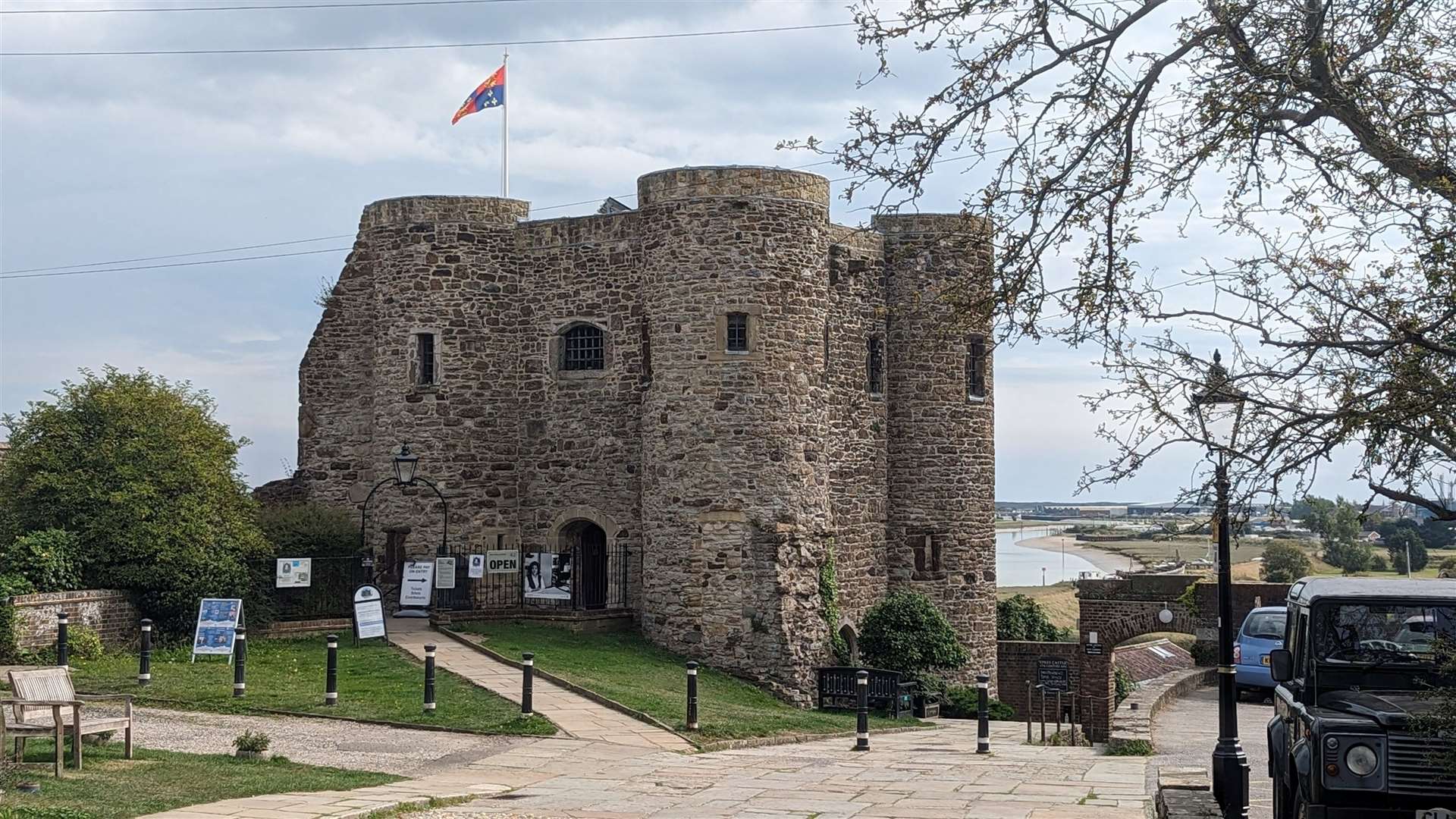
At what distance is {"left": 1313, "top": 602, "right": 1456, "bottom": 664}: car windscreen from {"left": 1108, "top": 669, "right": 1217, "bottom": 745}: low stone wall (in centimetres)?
767

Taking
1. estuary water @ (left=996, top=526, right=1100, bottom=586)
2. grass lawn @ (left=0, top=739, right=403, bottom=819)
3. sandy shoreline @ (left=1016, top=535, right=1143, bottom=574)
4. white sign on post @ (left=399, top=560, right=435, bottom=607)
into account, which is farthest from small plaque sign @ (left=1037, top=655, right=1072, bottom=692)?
estuary water @ (left=996, top=526, right=1100, bottom=586)

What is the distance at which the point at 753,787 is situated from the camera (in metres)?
13.3

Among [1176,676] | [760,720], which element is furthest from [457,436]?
[1176,676]

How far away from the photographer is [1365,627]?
1079 centimetres

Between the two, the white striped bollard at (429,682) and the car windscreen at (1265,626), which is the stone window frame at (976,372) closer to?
the car windscreen at (1265,626)

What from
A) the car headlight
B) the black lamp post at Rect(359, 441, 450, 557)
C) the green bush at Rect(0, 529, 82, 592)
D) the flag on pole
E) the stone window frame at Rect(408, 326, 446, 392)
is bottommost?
the car headlight

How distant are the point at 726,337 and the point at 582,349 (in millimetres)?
3778

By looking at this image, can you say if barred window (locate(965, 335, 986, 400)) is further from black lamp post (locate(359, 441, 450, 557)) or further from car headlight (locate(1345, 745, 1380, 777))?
car headlight (locate(1345, 745, 1380, 777))

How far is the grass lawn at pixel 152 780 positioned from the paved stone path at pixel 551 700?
3.99 m

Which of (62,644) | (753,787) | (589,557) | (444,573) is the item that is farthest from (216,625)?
(753,787)

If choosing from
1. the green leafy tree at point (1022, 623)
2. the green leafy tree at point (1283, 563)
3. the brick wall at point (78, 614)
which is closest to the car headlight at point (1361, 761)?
the brick wall at point (78, 614)

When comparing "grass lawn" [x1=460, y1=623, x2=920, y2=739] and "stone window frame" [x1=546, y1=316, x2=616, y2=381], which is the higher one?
"stone window frame" [x1=546, y1=316, x2=616, y2=381]

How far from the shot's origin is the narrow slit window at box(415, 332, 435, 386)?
2822 centimetres

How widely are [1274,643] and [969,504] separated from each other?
6.61 metres
